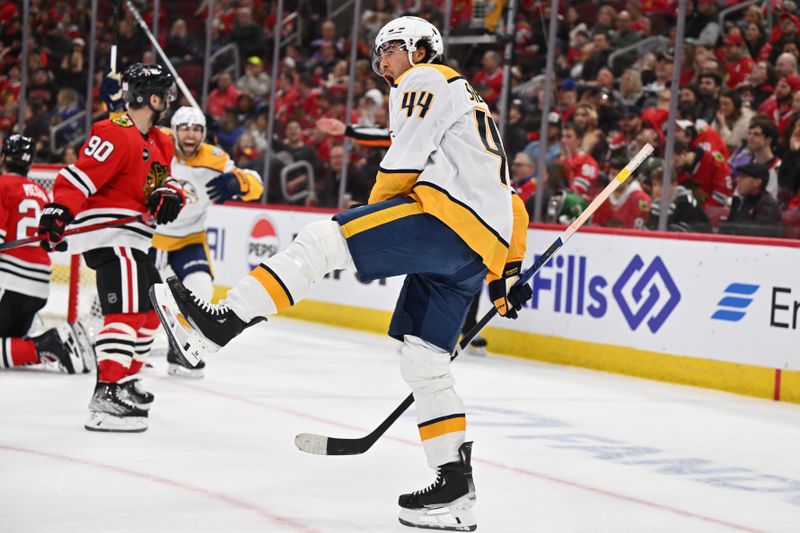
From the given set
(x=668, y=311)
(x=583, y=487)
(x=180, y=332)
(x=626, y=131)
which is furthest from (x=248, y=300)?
(x=626, y=131)

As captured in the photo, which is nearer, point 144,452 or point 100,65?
point 144,452

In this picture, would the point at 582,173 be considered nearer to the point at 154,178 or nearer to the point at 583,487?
the point at 154,178

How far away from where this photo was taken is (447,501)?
9.46 feet

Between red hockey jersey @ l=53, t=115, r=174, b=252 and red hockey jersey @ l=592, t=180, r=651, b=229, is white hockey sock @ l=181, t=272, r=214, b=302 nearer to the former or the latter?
red hockey jersey @ l=53, t=115, r=174, b=252

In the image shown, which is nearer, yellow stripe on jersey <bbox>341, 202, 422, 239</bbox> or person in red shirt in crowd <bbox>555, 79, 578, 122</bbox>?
yellow stripe on jersey <bbox>341, 202, 422, 239</bbox>

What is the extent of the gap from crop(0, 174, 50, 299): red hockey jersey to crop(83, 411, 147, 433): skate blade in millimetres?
1643

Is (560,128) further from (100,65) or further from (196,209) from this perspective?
(100,65)

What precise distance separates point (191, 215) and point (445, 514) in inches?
119

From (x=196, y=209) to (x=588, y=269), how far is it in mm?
2285

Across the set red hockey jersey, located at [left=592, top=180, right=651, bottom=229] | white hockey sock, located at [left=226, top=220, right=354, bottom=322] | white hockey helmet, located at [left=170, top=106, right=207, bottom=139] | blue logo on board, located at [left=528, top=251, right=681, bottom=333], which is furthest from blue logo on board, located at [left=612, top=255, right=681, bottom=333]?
white hockey sock, located at [left=226, top=220, right=354, bottom=322]

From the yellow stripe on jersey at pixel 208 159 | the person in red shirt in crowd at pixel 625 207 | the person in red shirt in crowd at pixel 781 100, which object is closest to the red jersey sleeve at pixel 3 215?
the yellow stripe on jersey at pixel 208 159

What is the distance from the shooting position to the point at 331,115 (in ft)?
29.2

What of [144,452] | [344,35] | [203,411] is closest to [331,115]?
[344,35]

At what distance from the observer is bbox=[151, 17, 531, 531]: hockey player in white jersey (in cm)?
274
